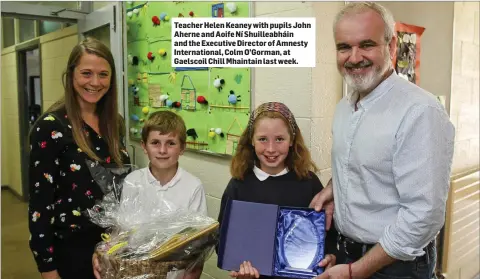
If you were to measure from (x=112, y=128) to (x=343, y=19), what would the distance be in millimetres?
941

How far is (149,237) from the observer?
122 cm

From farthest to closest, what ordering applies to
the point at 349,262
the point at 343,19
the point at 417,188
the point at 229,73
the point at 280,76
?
the point at 229,73
the point at 280,76
the point at 349,262
the point at 343,19
the point at 417,188

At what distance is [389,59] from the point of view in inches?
47.8

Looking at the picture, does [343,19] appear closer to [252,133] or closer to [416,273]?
[252,133]

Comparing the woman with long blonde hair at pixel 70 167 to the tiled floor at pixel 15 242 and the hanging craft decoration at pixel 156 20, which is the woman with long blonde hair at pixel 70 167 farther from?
the tiled floor at pixel 15 242

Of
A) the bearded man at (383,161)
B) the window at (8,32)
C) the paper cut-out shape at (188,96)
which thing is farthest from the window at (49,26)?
the bearded man at (383,161)

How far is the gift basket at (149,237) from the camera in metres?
1.15

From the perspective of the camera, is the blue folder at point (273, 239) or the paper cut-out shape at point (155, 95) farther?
the paper cut-out shape at point (155, 95)

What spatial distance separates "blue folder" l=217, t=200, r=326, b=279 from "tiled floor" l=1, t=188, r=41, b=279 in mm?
2453

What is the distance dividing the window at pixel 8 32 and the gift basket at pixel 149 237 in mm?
4383

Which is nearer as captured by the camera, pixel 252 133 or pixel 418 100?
pixel 418 100

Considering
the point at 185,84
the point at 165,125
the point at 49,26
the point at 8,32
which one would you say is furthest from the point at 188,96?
the point at 8,32

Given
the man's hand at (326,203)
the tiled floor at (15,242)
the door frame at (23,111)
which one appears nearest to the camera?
the man's hand at (326,203)

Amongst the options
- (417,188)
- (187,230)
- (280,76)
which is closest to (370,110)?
(417,188)
